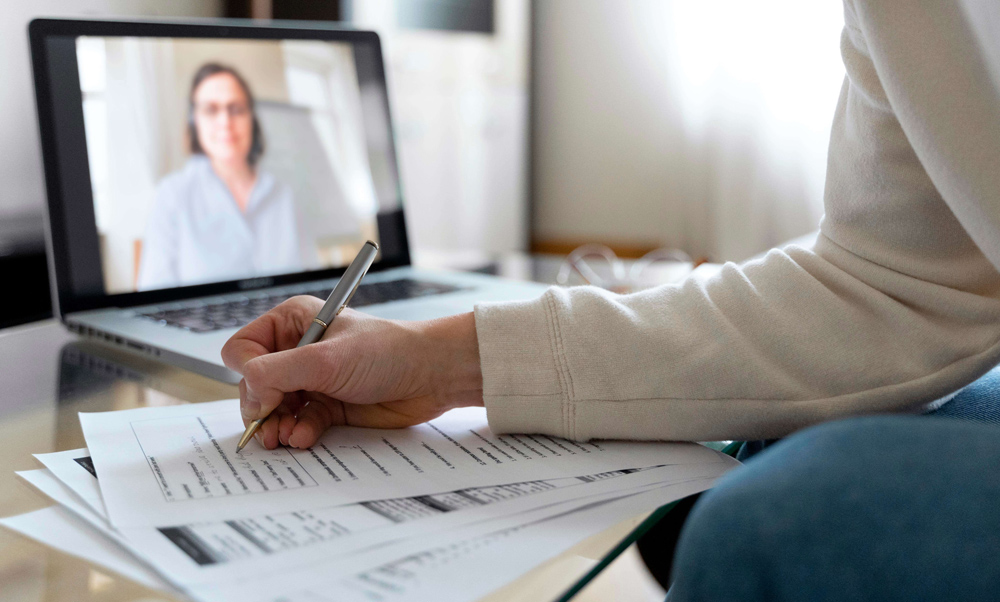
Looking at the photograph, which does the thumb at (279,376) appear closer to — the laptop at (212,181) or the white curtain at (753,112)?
the laptop at (212,181)

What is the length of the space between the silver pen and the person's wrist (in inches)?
2.2

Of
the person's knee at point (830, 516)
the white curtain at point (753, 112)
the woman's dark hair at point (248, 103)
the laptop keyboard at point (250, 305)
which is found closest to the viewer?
the person's knee at point (830, 516)

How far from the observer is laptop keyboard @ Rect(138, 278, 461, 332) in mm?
695

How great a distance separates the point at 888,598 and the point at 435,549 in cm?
17

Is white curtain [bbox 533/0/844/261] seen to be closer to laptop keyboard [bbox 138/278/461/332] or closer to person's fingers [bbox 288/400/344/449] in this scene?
laptop keyboard [bbox 138/278/461/332]

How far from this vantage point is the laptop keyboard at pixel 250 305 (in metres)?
0.70

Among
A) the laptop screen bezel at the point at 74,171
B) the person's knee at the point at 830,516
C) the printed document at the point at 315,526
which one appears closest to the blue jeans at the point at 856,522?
the person's knee at the point at 830,516

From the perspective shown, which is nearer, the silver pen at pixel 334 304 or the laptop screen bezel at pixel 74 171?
the silver pen at pixel 334 304

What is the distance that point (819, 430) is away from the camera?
301 mm

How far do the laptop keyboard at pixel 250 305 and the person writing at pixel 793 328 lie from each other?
206 mm

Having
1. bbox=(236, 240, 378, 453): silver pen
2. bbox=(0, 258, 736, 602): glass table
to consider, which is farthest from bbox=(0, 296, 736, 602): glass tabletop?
bbox=(236, 240, 378, 453): silver pen

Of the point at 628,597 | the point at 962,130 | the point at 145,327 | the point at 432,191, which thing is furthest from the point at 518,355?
the point at 432,191

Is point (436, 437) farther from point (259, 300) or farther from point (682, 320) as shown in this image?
point (259, 300)

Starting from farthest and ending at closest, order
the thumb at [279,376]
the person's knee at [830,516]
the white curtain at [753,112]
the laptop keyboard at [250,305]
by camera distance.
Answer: the white curtain at [753,112]
the laptop keyboard at [250,305]
the thumb at [279,376]
the person's knee at [830,516]
